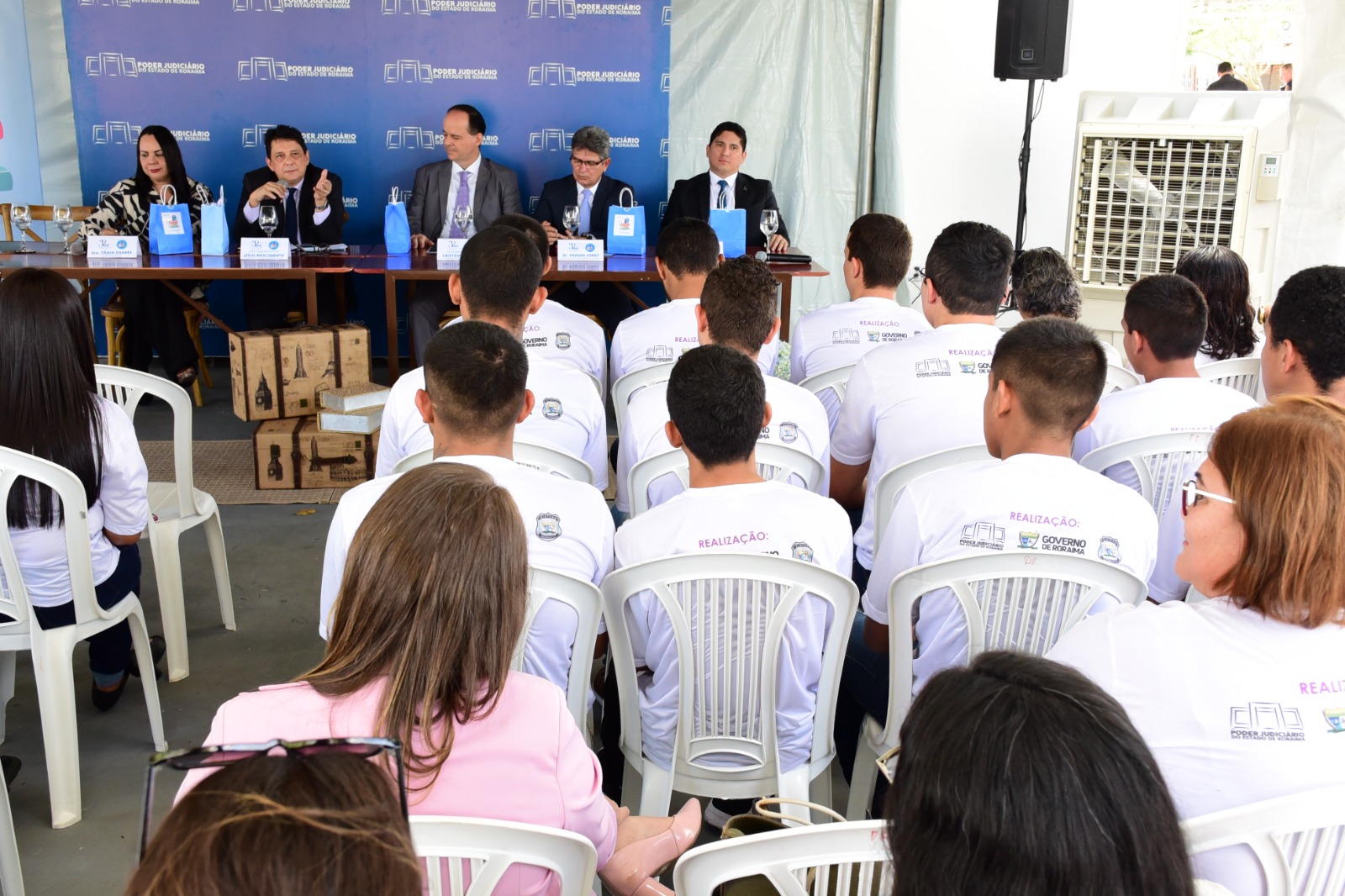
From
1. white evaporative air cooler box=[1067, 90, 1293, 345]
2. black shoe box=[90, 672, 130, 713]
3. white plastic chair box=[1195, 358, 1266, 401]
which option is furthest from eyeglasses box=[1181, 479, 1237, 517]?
white evaporative air cooler box=[1067, 90, 1293, 345]

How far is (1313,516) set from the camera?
4.17 feet

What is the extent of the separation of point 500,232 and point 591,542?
1.46 m

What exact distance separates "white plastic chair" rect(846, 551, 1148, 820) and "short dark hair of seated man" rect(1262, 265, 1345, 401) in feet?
3.63

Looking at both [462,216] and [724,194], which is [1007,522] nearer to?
[724,194]

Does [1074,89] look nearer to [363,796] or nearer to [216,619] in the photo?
[216,619]

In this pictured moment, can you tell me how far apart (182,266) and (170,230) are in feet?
1.32

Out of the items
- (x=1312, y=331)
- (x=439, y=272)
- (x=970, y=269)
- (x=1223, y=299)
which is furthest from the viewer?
(x=439, y=272)

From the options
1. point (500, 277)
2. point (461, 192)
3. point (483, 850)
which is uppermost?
point (461, 192)

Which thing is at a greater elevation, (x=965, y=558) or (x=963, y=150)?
(x=963, y=150)

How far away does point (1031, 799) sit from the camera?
774mm

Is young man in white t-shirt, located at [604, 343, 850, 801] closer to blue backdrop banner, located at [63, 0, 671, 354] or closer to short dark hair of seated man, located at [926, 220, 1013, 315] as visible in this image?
short dark hair of seated man, located at [926, 220, 1013, 315]

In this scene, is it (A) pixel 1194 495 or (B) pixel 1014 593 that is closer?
(A) pixel 1194 495

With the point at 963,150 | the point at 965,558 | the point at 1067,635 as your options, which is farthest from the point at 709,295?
the point at 963,150

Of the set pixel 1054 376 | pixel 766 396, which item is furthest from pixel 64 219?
pixel 1054 376
